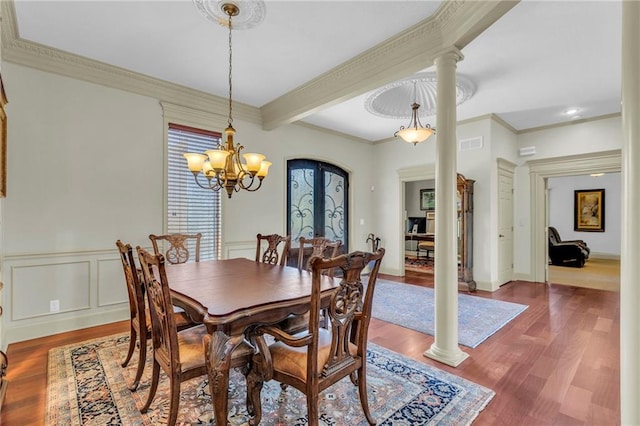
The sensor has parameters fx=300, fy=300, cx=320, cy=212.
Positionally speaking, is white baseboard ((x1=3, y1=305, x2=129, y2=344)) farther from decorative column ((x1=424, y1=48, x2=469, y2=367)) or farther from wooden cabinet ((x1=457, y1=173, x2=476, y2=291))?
wooden cabinet ((x1=457, y1=173, x2=476, y2=291))

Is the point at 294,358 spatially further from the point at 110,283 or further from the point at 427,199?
the point at 427,199

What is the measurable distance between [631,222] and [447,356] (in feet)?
6.19

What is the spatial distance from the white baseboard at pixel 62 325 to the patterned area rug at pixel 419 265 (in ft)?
18.4

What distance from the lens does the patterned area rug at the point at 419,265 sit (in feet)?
22.8

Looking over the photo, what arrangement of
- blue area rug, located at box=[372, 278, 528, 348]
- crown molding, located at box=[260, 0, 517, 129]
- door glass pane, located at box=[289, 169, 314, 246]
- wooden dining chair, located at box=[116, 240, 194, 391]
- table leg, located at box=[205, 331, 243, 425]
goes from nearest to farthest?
table leg, located at box=[205, 331, 243, 425]
wooden dining chair, located at box=[116, 240, 194, 391]
crown molding, located at box=[260, 0, 517, 129]
blue area rug, located at box=[372, 278, 528, 348]
door glass pane, located at box=[289, 169, 314, 246]

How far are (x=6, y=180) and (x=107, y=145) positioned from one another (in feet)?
3.02

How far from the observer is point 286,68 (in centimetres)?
339

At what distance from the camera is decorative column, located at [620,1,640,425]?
3.62 feet

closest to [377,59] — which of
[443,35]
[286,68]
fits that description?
[443,35]

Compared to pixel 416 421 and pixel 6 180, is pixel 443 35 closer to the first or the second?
pixel 416 421

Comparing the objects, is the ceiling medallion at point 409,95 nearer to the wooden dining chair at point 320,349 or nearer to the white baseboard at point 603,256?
the wooden dining chair at point 320,349

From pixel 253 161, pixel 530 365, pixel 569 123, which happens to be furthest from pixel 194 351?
pixel 569 123

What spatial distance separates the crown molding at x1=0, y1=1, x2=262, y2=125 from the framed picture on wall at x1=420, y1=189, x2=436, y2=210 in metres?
6.42

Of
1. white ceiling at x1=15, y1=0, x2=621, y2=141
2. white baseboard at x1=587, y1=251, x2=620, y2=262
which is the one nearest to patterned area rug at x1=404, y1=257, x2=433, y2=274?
white ceiling at x1=15, y1=0, x2=621, y2=141
